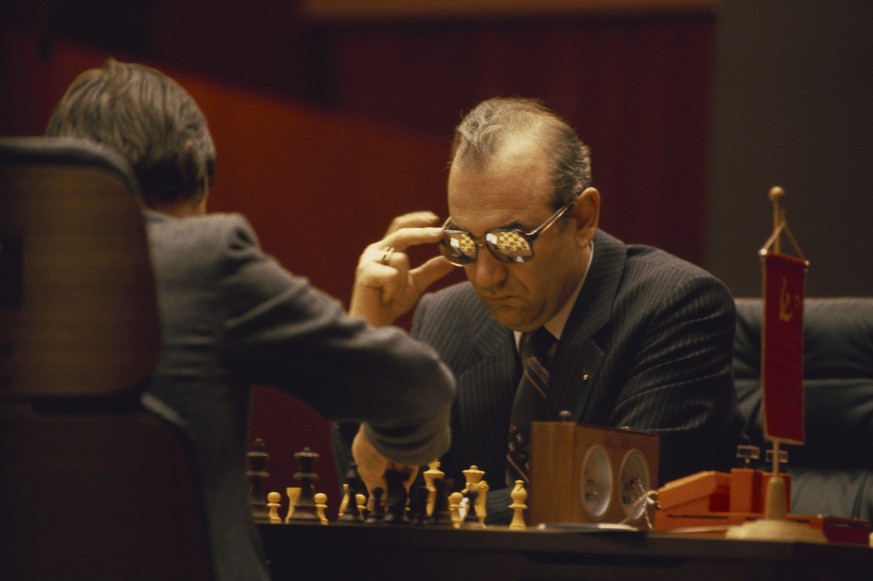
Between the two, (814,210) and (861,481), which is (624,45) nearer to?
(814,210)

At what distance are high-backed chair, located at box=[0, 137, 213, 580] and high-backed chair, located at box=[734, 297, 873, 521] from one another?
1801 mm

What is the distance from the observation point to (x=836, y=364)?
9.52 ft

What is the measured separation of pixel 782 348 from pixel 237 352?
0.80 meters

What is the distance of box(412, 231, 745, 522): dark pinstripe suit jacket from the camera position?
2.54 m

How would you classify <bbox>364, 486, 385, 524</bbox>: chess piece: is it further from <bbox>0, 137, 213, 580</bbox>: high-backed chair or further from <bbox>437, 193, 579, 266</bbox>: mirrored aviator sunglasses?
<bbox>437, 193, 579, 266</bbox>: mirrored aviator sunglasses

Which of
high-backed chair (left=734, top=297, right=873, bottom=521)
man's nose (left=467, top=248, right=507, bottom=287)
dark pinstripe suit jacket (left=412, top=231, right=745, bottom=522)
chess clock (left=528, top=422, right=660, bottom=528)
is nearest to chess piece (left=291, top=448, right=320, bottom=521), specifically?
chess clock (left=528, top=422, right=660, bottom=528)

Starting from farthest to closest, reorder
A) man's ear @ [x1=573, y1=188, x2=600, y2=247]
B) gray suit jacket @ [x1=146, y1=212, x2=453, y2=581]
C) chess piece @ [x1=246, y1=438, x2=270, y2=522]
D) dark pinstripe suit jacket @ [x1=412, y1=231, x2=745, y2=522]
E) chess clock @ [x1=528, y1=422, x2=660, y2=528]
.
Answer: man's ear @ [x1=573, y1=188, x2=600, y2=247] → dark pinstripe suit jacket @ [x1=412, y1=231, x2=745, y2=522] → chess piece @ [x1=246, y1=438, x2=270, y2=522] → chess clock @ [x1=528, y1=422, x2=660, y2=528] → gray suit jacket @ [x1=146, y1=212, x2=453, y2=581]

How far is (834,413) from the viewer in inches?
113

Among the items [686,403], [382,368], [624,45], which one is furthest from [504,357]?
[624,45]

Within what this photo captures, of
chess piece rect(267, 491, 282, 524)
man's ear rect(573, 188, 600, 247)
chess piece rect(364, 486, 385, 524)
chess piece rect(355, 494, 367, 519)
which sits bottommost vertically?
chess piece rect(267, 491, 282, 524)

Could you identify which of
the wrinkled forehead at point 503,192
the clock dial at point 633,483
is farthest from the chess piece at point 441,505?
the wrinkled forehead at point 503,192

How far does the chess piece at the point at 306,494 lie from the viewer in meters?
2.02

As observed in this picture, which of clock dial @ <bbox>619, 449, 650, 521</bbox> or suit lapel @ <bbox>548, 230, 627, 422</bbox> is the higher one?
suit lapel @ <bbox>548, 230, 627, 422</bbox>

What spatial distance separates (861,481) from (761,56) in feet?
5.14
